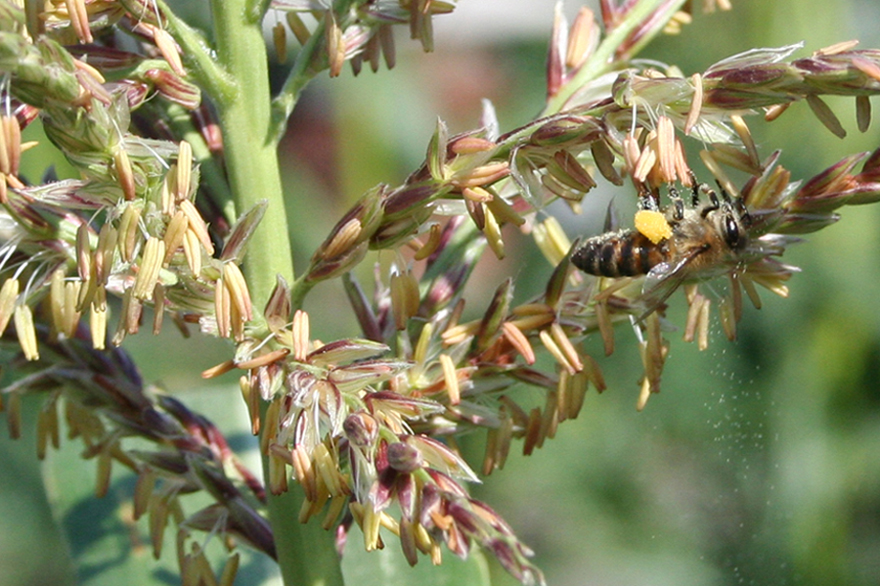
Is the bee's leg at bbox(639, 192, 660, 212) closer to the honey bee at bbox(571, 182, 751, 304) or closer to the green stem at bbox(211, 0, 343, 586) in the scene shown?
the honey bee at bbox(571, 182, 751, 304)

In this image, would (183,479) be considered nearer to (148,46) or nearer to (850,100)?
(148,46)

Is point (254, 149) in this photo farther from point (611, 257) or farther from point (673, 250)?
point (673, 250)

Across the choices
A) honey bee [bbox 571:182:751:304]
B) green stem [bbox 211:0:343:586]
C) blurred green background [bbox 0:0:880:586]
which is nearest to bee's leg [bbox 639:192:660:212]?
honey bee [bbox 571:182:751:304]

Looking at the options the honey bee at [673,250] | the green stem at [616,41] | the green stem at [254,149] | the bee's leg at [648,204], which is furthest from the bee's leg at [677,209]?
the green stem at [254,149]

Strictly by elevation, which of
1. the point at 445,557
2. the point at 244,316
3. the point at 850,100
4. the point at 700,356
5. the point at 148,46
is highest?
the point at 148,46

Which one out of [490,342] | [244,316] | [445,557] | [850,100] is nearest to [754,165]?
[490,342]

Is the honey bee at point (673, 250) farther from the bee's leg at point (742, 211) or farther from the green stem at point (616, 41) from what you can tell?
the green stem at point (616, 41)
